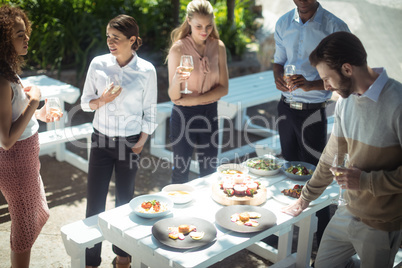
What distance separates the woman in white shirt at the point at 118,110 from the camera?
389 centimetres

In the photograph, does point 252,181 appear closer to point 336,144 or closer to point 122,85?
point 336,144

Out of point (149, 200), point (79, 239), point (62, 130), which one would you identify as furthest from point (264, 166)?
point (62, 130)

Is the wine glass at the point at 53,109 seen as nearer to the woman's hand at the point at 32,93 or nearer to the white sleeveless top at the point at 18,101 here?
the woman's hand at the point at 32,93

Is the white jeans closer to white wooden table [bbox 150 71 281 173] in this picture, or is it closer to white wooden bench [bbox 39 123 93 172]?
white wooden table [bbox 150 71 281 173]

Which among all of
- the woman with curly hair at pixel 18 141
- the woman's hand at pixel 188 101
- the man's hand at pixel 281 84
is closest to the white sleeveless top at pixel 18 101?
the woman with curly hair at pixel 18 141

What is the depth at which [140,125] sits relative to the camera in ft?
13.3

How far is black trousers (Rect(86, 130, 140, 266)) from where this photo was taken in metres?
3.93

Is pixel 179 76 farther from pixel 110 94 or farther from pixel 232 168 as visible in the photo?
pixel 232 168

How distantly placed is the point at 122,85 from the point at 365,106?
6.45ft

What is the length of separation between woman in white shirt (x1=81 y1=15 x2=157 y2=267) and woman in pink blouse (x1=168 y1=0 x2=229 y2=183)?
0.47 meters

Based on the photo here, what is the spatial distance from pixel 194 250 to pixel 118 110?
147 centimetres

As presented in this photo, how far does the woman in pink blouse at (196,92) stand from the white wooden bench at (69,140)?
181 cm

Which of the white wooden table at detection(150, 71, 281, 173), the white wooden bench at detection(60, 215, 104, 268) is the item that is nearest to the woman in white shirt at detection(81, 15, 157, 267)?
the white wooden bench at detection(60, 215, 104, 268)

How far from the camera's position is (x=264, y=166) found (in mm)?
4223
